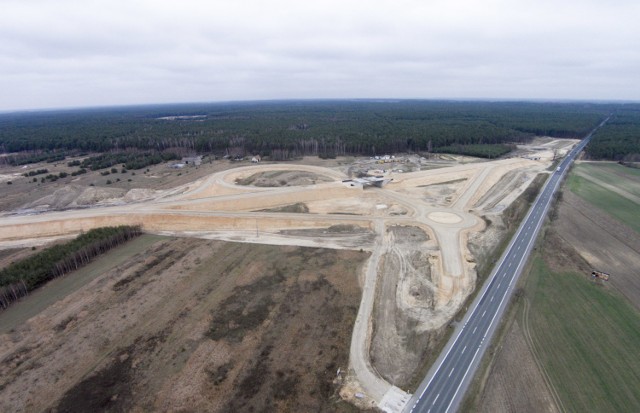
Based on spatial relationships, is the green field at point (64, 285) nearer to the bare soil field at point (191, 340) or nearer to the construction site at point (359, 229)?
the bare soil field at point (191, 340)

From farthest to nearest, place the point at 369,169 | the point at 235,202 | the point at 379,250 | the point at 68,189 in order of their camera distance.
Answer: the point at 369,169, the point at 68,189, the point at 235,202, the point at 379,250

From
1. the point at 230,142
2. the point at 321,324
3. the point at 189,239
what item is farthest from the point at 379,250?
the point at 230,142

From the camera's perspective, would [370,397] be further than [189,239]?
No

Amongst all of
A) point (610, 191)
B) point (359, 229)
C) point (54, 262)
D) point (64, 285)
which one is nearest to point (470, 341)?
point (359, 229)

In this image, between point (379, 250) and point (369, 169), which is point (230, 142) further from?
point (379, 250)

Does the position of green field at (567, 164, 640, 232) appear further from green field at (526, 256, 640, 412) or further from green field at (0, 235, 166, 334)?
green field at (0, 235, 166, 334)

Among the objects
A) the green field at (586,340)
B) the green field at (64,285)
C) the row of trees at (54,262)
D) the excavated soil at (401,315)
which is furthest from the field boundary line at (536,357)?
the row of trees at (54,262)
